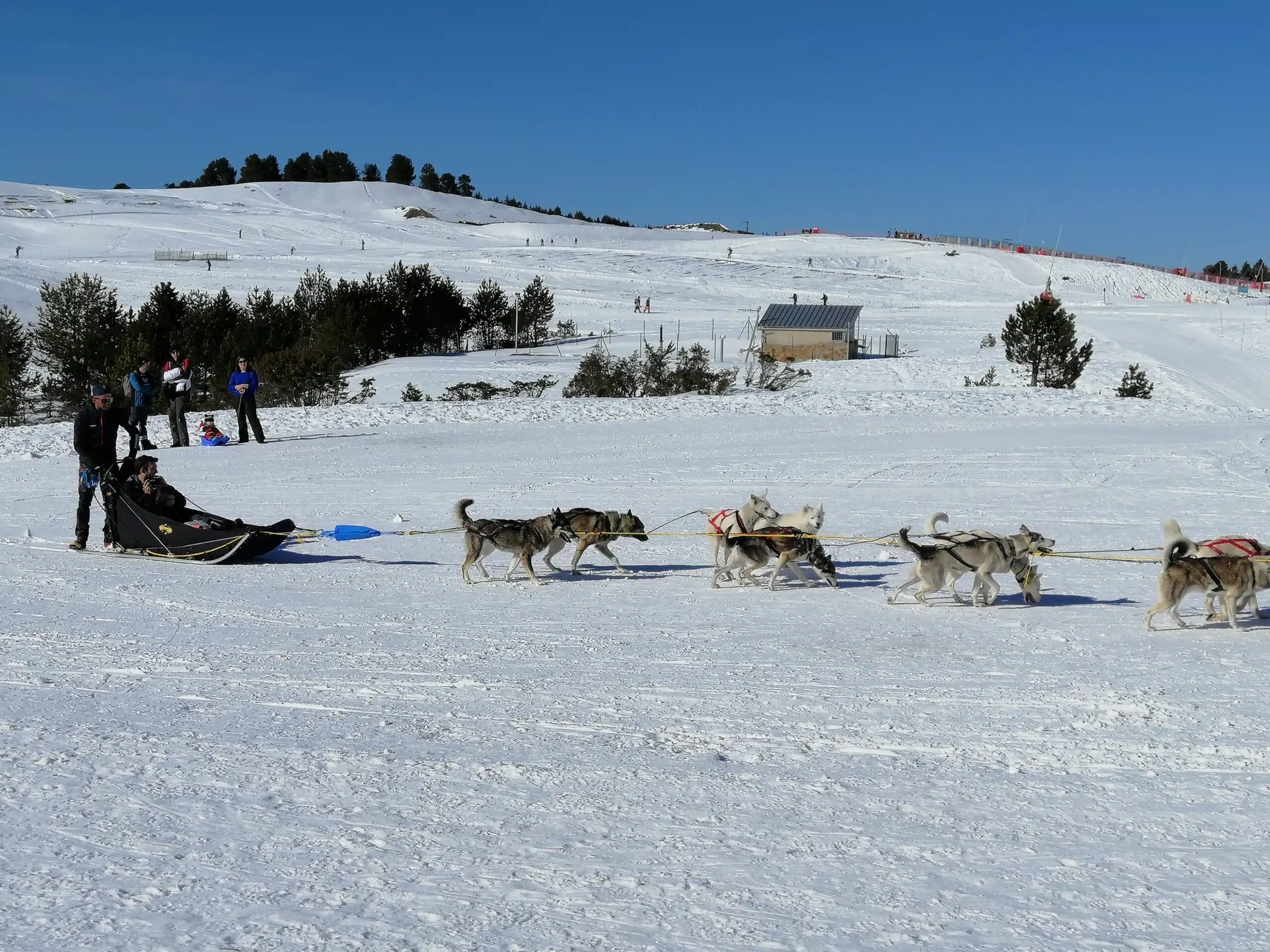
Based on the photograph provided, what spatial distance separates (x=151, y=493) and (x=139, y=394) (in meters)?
8.18

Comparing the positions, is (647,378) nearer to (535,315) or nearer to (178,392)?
(178,392)

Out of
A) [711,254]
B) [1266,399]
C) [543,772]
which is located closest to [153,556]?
[543,772]

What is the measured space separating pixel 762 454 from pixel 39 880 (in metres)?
14.1

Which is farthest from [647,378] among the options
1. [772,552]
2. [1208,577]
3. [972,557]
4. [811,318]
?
[1208,577]

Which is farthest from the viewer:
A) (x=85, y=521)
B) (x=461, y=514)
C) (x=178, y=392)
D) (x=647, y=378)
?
(x=647, y=378)

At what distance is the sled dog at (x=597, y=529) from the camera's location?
31.5ft

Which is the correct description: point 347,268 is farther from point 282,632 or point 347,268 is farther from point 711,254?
point 282,632

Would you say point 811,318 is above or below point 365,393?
above

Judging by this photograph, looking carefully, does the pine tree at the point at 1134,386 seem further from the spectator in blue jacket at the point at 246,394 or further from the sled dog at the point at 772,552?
the sled dog at the point at 772,552

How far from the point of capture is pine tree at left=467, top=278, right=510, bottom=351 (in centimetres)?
5225

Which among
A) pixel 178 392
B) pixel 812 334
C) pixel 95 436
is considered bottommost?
pixel 95 436

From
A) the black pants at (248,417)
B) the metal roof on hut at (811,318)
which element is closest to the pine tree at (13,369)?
the black pants at (248,417)

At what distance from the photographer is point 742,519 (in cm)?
916

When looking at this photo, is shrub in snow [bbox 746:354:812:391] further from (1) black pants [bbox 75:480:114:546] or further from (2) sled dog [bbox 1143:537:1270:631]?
(2) sled dog [bbox 1143:537:1270:631]
